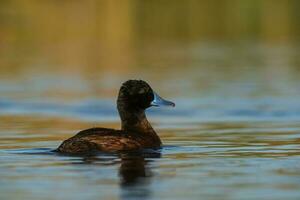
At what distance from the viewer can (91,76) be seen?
110ft

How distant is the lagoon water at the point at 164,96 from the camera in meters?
13.4

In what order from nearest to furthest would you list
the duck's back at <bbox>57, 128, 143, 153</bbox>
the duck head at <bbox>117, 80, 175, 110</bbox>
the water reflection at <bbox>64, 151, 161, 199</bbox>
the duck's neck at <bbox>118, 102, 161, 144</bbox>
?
the water reflection at <bbox>64, 151, 161, 199</bbox>
the duck's back at <bbox>57, 128, 143, 153</bbox>
the duck head at <bbox>117, 80, 175, 110</bbox>
the duck's neck at <bbox>118, 102, 161, 144</bbox>

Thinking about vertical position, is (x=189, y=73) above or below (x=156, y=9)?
below

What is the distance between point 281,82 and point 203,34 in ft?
72.2

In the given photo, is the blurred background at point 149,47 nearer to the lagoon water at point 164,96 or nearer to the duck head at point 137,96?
the lagoon water at point 164,96

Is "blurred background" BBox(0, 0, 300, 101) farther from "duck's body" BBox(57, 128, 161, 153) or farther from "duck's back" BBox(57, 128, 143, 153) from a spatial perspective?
"duck's back" BBox(57, 128, 143, 153)

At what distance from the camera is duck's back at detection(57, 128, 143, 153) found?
1588 cm

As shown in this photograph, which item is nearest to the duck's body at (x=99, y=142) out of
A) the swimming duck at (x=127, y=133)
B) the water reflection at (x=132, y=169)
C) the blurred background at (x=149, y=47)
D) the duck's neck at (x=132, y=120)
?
the swimming duck at (x=127, y=133)

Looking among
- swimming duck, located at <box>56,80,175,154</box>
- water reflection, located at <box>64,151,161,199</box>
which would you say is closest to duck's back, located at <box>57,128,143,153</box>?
swimming duck, located at <box>56,80,175,154</box>

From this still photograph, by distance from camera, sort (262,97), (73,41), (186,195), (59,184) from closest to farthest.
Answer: (186,195), (59,184), (262,97), (73,41)

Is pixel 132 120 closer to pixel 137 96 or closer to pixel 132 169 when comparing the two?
pixel 137 96

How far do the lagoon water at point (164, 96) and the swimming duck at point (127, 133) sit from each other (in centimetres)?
28

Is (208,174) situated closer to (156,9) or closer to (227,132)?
(227,132)

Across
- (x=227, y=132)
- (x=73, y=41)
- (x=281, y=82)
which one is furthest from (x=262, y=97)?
(x=73, y=41)
